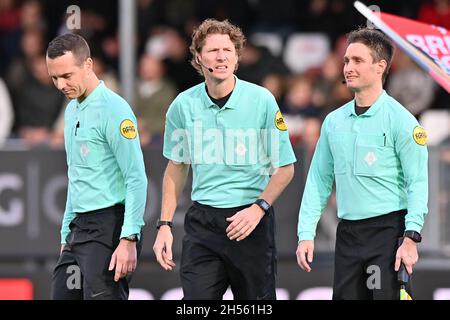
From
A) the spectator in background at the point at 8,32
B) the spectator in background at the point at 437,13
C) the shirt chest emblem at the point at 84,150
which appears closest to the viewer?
the shirt chest emblem at the point at 84,150

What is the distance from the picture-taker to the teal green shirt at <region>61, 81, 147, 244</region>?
255 inches

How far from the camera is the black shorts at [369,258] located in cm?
632

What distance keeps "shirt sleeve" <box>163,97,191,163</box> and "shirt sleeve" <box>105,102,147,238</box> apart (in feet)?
1.06

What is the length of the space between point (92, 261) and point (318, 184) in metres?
1.32

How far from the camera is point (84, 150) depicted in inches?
258

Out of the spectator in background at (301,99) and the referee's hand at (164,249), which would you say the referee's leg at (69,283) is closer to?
the referee's hand at (164,249)

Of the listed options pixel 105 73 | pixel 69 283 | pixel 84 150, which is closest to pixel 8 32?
pixel 105 73

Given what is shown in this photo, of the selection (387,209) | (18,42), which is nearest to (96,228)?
Result: (387,209)

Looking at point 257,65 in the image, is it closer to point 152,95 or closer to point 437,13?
point 152,95

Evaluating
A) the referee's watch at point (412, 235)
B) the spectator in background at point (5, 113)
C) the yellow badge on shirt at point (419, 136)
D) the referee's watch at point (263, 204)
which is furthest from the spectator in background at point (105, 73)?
the referee's watch at point (412, 235)

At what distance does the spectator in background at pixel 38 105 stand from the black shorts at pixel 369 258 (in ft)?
18.5

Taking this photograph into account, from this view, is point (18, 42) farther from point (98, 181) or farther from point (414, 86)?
point (98, 181)

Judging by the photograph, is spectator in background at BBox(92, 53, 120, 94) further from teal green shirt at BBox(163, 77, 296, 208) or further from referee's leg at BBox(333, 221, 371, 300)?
referee's leg at BBox(333, 221, 371, 300)
